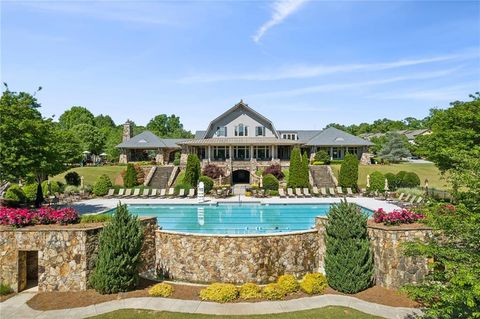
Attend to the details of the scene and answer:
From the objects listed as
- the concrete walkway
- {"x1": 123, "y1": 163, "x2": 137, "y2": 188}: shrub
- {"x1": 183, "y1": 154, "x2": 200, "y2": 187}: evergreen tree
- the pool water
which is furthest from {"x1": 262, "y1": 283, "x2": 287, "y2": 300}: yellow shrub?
{"x1": 123, "y1": 163, "x2": 137, "y2": 188}: shrub

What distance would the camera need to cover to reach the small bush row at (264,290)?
37.1ft

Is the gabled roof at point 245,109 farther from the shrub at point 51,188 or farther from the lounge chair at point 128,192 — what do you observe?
the shrub at point 51,188

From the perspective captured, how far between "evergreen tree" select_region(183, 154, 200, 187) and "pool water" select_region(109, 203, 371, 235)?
24.3ft

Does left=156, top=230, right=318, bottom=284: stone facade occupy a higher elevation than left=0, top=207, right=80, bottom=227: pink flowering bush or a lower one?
lower

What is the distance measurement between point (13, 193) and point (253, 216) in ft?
60.6

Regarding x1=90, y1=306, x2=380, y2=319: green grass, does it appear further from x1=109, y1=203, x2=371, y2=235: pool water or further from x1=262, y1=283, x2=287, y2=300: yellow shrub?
x1=109, y1=203, x2=371, y2=235: pool water

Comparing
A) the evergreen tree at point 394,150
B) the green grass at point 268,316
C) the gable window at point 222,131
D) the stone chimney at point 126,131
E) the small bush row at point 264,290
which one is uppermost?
Answer: the stone chimney at point 126,131

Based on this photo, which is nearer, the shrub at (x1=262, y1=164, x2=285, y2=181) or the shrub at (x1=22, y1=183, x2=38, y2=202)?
the shrub at (x1=22, y1=183, x2=38, y2=202)

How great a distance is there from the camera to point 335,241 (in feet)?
39.5

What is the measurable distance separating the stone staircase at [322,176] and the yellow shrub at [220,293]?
28542mm

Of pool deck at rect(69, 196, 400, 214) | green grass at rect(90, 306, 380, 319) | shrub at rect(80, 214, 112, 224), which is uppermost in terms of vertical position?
shrub at rect(80, 214, 112, 224)

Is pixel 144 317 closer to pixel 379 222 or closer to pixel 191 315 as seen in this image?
pixel 191 315

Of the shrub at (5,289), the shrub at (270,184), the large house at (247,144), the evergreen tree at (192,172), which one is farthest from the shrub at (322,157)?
the shrub at (5,289)

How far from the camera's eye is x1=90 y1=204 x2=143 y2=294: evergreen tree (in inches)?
454
